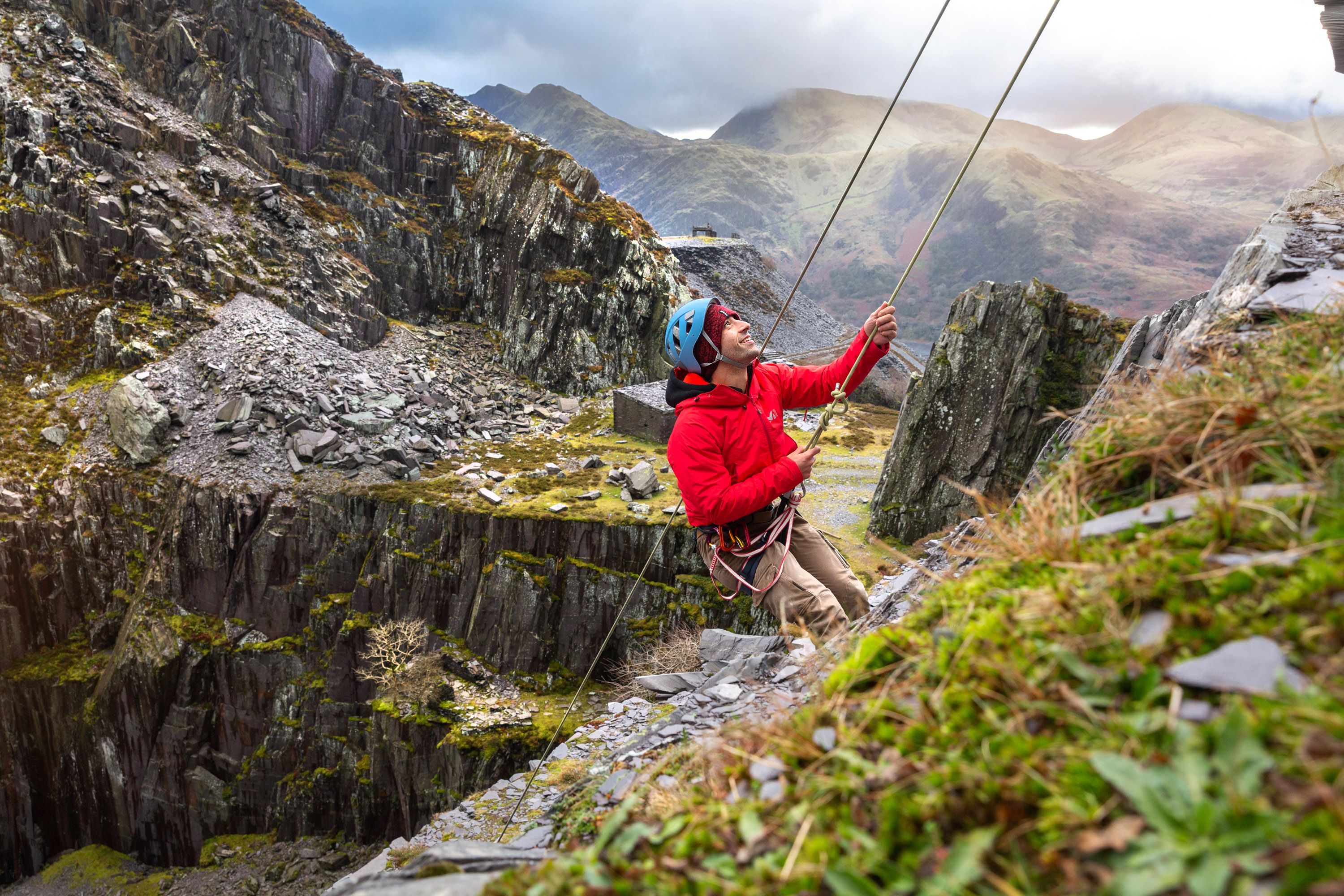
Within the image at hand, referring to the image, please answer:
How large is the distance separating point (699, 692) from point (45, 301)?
33302 mm

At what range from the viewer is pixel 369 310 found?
3262 cm

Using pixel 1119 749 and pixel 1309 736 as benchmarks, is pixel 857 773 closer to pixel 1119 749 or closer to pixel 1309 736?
pixel 1119 749

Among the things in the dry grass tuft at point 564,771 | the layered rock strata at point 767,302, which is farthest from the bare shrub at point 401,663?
the layered rock strata at point 767,302

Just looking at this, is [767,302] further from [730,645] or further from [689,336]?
[689,336]

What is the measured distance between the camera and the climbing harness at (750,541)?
565 centimetres

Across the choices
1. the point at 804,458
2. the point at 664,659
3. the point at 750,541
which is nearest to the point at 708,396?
the point at 804,458

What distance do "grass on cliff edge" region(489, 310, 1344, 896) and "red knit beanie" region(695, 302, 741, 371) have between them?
10.7ft

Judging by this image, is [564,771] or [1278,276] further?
[564,771]

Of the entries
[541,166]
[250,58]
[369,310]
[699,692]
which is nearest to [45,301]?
[369,310]

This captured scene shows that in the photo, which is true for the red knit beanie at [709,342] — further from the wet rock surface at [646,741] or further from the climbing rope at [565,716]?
the wet rock surface at [646,741]

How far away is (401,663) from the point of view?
19.8 metres

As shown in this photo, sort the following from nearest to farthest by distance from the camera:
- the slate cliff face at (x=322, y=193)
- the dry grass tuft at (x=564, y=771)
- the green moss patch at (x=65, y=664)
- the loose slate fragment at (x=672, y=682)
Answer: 1. the dry grass tuft at (x=564, y=771)
2. the loose slate fragment at (x=672, y=682)
3. the green moss patch at (x=65, y=664)
4. the slate cliff face at (x=322, y=193)

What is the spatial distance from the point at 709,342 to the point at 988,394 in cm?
1243

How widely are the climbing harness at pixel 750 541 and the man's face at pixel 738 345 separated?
1.28 meters
